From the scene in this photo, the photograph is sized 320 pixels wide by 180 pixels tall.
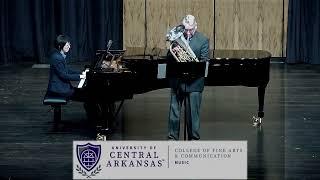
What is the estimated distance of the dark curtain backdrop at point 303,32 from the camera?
13.7m

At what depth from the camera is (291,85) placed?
11.9 meters

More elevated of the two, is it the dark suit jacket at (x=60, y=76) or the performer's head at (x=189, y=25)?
the performer's head at (x=189, y=25)

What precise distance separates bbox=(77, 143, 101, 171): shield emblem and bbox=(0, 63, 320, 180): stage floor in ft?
6.34

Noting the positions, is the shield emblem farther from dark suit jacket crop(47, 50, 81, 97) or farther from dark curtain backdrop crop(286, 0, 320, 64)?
dark curtain backdrop crop(286, 0, 320, 64)

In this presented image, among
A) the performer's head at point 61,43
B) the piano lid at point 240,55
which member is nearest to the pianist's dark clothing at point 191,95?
the piano lid at point 240,55

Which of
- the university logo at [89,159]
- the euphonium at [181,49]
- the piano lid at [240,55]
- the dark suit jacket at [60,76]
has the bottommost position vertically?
the university logo at [89,159]

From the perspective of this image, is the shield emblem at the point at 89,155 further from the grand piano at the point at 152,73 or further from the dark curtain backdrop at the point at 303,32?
the dark curtain backdrop at the point at 303,32

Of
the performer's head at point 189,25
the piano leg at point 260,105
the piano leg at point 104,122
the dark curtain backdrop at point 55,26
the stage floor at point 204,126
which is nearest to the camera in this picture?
the stage floor at point 204,126

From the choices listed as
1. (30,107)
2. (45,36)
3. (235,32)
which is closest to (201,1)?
(235,32)

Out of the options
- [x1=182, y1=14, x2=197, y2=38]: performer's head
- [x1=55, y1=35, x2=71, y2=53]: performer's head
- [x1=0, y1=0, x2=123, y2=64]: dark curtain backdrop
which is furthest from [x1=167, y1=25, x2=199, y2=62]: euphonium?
[x1=0, y1=0, x2=123, y2=64]: dark curtain backdrop

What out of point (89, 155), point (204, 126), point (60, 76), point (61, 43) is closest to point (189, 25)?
point (61, 43)

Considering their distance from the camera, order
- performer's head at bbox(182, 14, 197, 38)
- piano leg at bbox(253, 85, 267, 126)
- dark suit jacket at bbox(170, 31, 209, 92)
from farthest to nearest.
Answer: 1. piano leg at bbox(253, 85, 267, 126)
2. dark suit jacket at bbox(170, 31, 209, 92)
3. performer's head at bbox(182, 14, 197, 38)

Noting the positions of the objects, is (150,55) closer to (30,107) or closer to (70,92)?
(70,92)

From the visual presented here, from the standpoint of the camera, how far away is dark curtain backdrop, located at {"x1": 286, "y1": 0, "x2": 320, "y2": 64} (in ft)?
45.0
